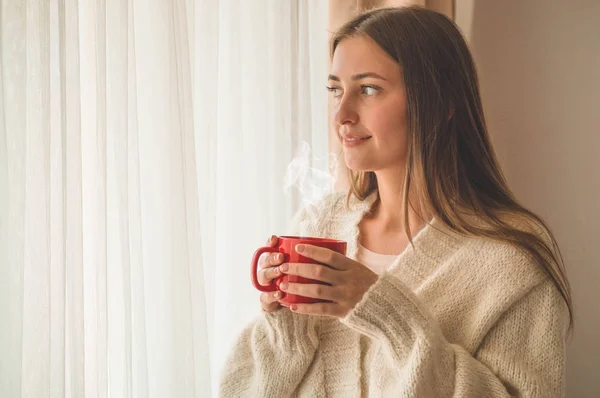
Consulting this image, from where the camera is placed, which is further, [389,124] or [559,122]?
[559,122]

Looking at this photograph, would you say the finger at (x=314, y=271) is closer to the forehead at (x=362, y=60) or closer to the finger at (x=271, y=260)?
the finger at (x=271, y=260)

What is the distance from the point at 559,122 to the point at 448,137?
98cm

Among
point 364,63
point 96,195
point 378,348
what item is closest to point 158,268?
point 96,195

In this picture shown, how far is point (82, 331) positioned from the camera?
42.2 inches

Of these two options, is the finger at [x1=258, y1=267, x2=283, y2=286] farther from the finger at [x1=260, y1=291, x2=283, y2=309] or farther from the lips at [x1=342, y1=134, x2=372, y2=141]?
the lips at [x1=342, y1=134, x2=372, y2=141]

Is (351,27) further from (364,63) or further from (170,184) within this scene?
(170,184)

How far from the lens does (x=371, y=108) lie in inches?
46.3

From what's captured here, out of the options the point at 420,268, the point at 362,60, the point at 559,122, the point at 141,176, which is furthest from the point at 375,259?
the point at 559,122

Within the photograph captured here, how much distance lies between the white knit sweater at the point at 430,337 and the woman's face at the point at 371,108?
0.19 meters

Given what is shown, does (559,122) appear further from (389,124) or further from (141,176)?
(141,176)

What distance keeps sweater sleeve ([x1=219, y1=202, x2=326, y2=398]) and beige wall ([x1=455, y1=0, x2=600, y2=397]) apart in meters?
1.25

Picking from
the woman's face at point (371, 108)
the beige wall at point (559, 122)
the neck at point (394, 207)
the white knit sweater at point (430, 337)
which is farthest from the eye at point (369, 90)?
the beige wall at point (559, 122)

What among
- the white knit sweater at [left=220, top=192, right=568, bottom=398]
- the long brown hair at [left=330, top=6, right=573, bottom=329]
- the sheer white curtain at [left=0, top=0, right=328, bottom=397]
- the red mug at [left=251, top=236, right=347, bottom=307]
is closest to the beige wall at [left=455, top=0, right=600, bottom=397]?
the sheer white curtain at [left=0, top=0, right=328, bottom=397]

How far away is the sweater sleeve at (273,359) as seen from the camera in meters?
1.13
